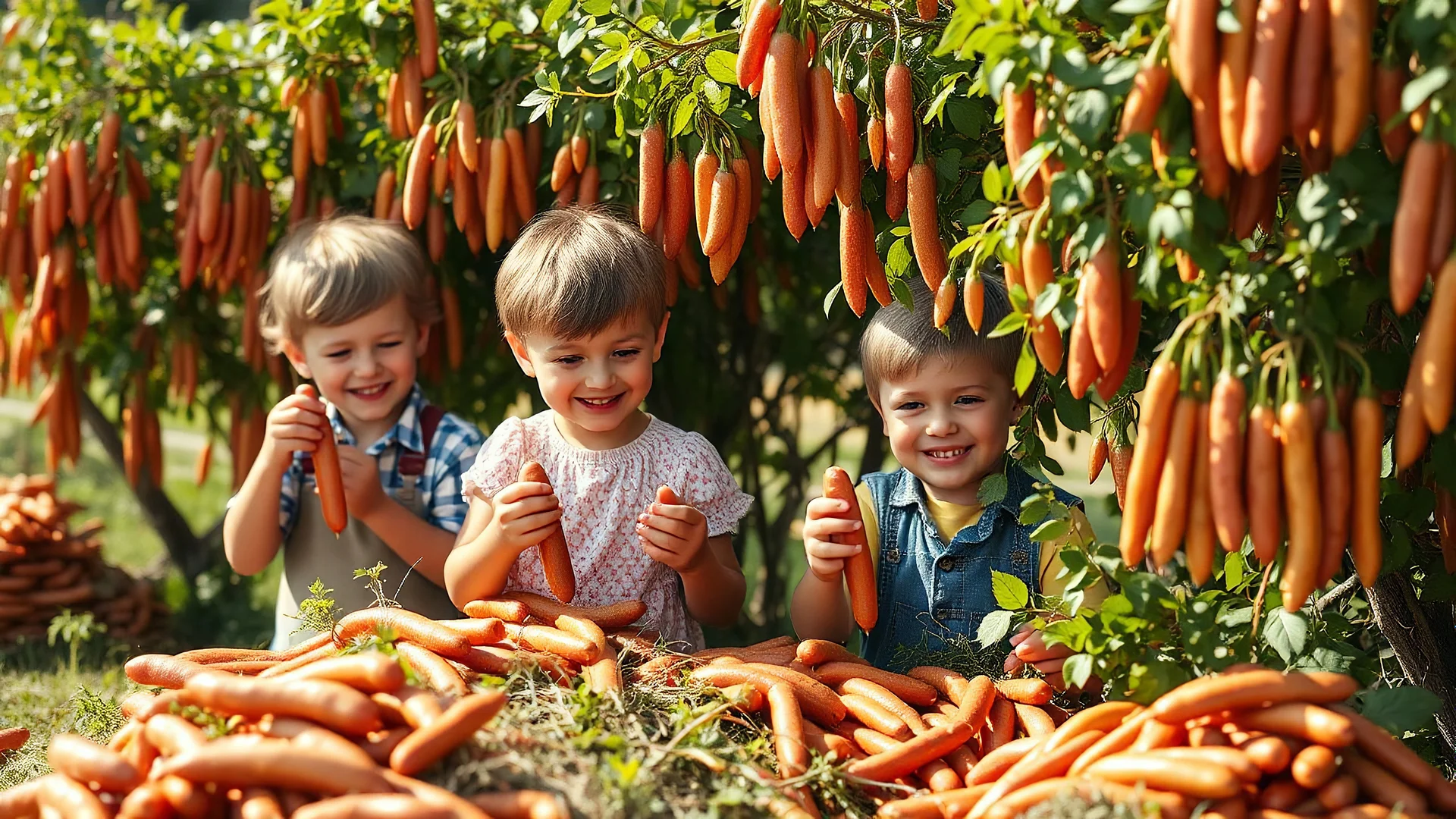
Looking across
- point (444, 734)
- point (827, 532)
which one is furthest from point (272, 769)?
point (827, 532)

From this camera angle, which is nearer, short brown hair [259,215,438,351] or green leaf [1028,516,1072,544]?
green leaf [1028,516,1072,544]

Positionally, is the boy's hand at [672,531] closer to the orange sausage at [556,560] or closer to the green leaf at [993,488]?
the orange sausage at [556,560]

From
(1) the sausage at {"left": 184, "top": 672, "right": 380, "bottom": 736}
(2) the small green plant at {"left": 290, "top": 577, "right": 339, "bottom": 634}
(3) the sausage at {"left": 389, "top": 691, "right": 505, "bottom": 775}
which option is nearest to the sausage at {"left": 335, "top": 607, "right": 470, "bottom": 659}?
(2) the small green plant at {"left": 290, "top": 577, "right": 339, "bottom": 634}

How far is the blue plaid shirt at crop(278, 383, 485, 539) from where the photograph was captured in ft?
11.7

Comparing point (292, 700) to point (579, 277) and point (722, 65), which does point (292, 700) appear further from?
point (722, 65)

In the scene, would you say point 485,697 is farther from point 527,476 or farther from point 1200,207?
point 1200,207

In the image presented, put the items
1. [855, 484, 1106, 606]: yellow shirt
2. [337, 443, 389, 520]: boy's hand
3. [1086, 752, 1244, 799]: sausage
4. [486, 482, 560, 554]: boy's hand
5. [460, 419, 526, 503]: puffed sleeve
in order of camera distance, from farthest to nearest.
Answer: [337, 443, 389, 520]: boy's hand, [460, 419, 526, 503]: puffed sleeve, [855, 484, 1106, 606]: yellow shirt, [486, 482, 560, 554]: boy's hand, [1086, 752, 1244, 799]: sausage

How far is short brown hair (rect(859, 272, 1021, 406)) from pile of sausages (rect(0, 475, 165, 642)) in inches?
118

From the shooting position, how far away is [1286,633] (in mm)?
2322

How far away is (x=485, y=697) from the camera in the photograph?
2.10 metres

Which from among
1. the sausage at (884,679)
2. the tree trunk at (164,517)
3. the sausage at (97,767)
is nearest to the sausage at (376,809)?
the sausage at (97,767)

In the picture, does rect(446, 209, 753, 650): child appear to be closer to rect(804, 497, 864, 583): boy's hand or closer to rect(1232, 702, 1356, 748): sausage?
rect(804, 497, 864, 583): boy's hand

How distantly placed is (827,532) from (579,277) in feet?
2.67

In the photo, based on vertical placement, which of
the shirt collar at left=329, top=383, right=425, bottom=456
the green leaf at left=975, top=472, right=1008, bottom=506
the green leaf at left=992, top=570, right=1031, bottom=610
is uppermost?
A: the shirt collar at left=329, top=383, right=425, bottom=456
